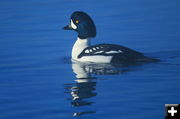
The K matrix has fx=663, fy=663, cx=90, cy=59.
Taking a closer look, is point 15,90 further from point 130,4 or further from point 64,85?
point 130,4

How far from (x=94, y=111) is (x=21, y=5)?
10.9 feet

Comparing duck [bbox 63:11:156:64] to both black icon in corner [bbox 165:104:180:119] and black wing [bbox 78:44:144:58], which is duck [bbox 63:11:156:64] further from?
black icon in corner [bbox 165:104:180:119]

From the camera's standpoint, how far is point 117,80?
738 centimetres

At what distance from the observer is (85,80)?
759cm

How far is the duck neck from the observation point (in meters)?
8.72

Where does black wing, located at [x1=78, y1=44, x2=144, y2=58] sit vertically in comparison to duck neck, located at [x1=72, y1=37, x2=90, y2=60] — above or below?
below

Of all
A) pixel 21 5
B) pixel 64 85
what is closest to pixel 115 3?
pixel 21 5

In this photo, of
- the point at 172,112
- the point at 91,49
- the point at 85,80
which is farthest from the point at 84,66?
the point at 172,112

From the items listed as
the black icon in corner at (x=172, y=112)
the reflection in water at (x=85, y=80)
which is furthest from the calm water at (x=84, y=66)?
the black icon in corner at (x=172, y=112)

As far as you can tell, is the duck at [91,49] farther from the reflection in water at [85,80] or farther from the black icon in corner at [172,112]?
the black icon in corner at [172,112]

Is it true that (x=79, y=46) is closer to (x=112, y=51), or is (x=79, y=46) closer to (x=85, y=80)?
(x=112, y=51)

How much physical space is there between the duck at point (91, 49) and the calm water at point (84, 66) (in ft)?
0.34

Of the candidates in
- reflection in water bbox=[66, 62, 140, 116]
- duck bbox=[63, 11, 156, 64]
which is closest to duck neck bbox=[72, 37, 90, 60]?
duck bbox=[63, 11, 156, 64]

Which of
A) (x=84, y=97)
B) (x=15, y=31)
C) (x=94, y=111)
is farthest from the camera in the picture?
(x=15, y=31)
